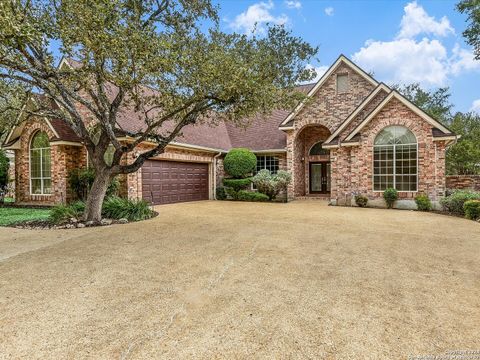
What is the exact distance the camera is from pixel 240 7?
38.3 feet

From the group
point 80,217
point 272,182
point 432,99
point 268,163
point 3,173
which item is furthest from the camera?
point 432,99

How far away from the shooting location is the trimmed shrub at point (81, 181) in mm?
12977

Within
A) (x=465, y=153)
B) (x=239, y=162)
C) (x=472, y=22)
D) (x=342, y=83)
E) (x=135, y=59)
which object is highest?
(x=472, y=22)

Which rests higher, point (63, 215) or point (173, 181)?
point (173, 181)

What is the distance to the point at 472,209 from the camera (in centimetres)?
1021

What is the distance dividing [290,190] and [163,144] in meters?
Result: 10.3

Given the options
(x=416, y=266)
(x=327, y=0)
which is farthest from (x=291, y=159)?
(x=416, y=266)

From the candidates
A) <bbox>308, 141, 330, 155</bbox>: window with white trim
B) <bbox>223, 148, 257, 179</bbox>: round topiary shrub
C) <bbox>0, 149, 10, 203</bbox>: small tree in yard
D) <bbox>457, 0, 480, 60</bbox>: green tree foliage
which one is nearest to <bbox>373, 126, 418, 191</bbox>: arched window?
<bbox>457, 0, 480, 60</bbox>: green tree foliage

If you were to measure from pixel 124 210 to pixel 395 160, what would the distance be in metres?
11.8

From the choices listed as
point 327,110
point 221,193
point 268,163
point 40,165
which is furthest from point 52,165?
point 327,110

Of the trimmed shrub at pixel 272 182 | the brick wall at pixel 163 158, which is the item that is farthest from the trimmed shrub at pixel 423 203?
the brick wall at pixel 163 158

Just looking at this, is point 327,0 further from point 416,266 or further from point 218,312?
point 218,312

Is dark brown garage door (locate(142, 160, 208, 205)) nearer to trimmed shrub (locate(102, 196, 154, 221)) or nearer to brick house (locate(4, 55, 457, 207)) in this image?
brick house (locate(4, 55, 457, 207))

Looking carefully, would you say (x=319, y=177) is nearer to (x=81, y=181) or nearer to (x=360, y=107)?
(x=360, y=107)
